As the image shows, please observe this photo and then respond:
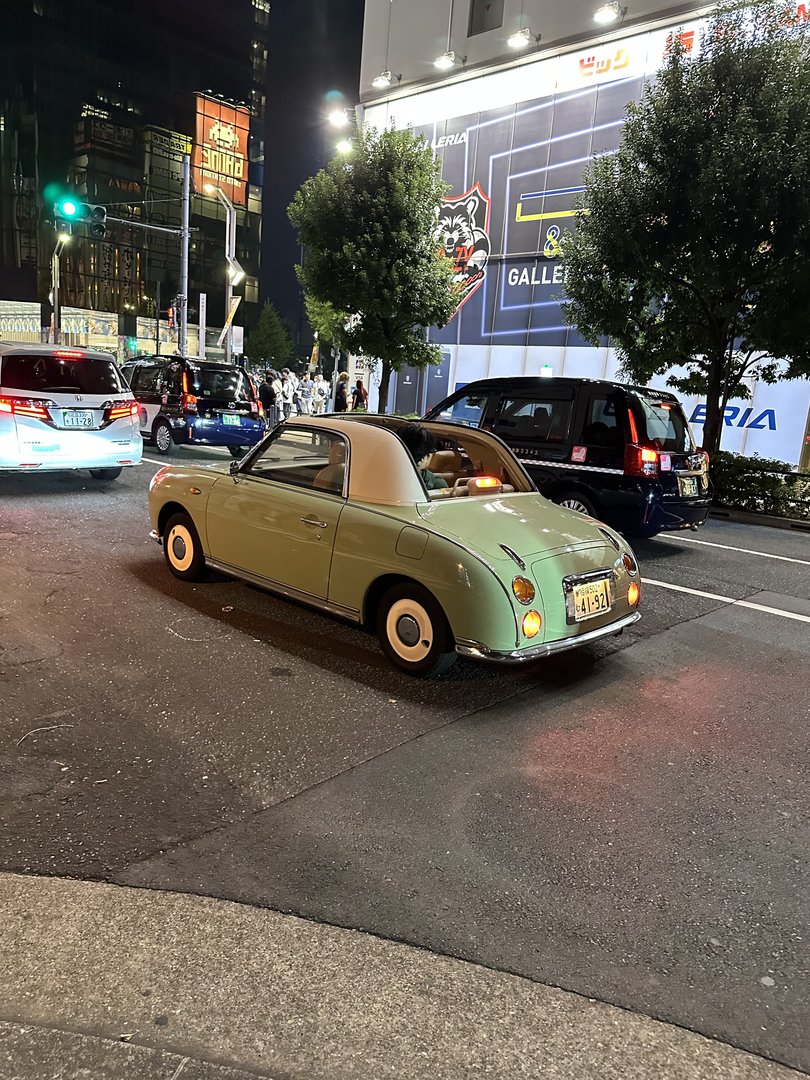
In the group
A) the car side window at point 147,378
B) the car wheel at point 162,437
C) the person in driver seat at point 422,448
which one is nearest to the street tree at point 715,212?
the car wheel at point 162,437

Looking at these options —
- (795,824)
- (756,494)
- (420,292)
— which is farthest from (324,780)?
(420,292)

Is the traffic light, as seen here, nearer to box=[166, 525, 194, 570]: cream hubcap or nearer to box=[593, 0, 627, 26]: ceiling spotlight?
box=[593, 0, 627, 26]: ceiling spotlight

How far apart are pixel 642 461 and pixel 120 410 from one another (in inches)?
268

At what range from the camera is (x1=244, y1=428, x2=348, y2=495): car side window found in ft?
17.0

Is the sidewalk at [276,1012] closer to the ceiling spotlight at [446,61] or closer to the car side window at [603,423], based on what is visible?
the car side window at [603,423]

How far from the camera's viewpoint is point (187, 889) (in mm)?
2627

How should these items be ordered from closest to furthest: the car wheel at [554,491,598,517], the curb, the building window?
the car wheel at [554,491,598,517], the curb, the building window

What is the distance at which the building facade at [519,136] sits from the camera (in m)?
18.6

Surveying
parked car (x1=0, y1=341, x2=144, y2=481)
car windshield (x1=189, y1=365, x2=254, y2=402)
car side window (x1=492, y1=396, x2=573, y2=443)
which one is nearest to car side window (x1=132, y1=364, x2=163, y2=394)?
car windshield (x1=189, y1=365, x2=254, y2=402)

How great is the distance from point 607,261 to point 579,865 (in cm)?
1209

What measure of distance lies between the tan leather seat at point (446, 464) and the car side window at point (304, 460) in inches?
25.3

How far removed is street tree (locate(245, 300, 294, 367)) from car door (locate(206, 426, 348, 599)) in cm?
7005

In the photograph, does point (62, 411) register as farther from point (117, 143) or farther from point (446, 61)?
point (117, 143)

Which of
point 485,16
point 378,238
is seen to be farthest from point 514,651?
point 485,16
